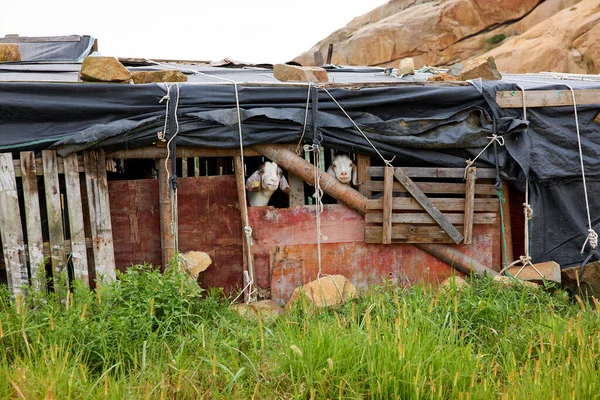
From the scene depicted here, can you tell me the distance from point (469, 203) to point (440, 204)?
286 mm

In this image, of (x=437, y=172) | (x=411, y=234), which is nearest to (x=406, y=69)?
(x=437, y=172)

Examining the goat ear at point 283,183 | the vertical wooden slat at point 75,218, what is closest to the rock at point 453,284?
the goat ear at point 283,183

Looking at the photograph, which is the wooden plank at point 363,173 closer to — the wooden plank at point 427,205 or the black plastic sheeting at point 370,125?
the black plastic sheeting at point 370,125

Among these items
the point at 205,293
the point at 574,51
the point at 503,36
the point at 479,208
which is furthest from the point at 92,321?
the point at 503,36

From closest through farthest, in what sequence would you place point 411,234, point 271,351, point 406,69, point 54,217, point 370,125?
point 271,351, point 54,217, point 370,125, point 411,234, point 406,69

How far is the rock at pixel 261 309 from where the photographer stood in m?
5.76

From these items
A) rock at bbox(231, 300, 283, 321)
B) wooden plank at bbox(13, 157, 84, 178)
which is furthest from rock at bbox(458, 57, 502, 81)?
wooden plank at bbox(13, 157, 84, 178)

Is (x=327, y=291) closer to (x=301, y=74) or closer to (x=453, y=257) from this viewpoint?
(x=453, y=257)

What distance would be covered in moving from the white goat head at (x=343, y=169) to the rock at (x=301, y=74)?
805mm

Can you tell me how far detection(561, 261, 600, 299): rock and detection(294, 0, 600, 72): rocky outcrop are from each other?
56.1 feet

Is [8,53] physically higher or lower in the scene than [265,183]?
higher

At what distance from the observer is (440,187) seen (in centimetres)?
675

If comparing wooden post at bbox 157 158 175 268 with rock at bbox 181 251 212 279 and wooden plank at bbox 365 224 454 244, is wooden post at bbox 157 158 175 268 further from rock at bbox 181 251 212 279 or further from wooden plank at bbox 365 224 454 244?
wooden plank at bbox 365 224 454 244

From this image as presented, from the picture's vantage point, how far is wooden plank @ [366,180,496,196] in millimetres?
6648
